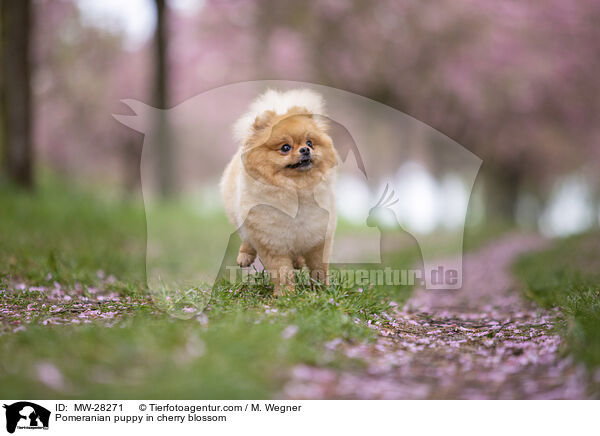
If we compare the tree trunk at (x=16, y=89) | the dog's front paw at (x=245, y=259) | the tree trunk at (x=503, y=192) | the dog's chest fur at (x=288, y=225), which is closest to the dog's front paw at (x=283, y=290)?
the dog's chest fur at (x=288, y=225)

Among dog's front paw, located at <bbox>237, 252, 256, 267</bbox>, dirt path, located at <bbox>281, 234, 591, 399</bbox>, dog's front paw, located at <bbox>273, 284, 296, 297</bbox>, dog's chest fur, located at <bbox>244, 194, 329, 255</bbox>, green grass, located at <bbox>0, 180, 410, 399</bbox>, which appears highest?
dog's chest fur, located at <bbox>244, 194, 329, 255</bbox>

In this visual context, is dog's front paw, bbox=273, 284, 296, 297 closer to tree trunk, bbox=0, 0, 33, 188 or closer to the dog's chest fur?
the dog's chest fur

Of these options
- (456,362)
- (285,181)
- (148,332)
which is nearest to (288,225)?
(285,181)

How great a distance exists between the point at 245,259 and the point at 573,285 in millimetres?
2867

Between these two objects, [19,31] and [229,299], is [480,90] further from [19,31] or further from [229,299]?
[229,299]

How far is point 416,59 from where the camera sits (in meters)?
12.6

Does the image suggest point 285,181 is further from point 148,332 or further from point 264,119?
point 148,332

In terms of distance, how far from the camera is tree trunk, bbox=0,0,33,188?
823 cm

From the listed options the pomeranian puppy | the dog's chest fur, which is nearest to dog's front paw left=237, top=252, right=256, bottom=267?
the pomeranian puppy

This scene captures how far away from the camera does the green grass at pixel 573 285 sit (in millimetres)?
2881

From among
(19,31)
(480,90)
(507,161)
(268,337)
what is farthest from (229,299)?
(507,161)

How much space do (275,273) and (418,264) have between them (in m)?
3.62

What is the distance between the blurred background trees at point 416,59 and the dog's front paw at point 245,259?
5758 millimetres

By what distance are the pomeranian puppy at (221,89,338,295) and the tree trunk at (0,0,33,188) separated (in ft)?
19.6
